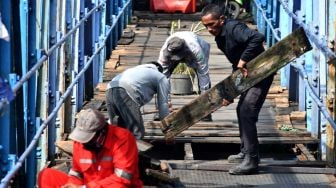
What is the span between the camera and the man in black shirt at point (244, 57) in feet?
29.2

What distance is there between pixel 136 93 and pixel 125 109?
0.18 m

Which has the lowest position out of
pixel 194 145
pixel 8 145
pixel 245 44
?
pixel 194 145

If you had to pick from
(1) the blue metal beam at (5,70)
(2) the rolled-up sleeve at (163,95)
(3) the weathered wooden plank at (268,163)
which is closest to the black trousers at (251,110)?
(3) the weathered wooden plank at (268,163)

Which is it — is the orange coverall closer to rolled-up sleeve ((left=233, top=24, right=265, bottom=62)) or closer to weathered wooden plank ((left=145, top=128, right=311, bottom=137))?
rolled-up sleeve ((left=233, top=24, right=265, bottom=62))

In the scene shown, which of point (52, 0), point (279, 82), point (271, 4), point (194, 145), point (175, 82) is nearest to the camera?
point (52, 0)

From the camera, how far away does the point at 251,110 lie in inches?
359

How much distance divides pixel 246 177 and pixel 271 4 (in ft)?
23.6

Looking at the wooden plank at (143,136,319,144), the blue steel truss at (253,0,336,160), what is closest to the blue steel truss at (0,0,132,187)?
the wooden plank at (143,136,319,144)

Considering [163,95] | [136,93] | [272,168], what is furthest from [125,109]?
[272,168]

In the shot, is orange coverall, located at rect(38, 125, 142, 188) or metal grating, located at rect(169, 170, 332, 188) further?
metal grating, located at rect(169, 170, 332, 188)

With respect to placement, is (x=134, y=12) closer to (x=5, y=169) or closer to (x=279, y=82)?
(x=279, y=82)

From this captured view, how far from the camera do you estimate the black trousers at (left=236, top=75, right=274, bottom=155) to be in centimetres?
911

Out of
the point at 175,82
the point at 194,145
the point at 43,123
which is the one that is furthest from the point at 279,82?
the point at 43,123

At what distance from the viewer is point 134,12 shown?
20375mm
